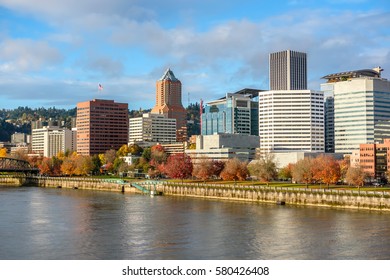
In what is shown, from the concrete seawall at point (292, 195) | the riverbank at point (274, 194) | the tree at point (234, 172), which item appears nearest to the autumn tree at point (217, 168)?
the tree at point (234, 172)

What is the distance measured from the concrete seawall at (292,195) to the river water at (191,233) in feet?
13.8

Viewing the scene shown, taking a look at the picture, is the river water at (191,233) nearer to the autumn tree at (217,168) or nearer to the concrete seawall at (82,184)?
the autumn tree at (217,168)

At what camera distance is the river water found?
186ft

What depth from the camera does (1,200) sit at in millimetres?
117188

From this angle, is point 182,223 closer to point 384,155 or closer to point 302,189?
point 302,189

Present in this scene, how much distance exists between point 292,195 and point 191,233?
4488 centimetres

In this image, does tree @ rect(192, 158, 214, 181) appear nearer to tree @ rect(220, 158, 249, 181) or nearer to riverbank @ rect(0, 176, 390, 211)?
tree @ rect(220, 158, 249, 181)

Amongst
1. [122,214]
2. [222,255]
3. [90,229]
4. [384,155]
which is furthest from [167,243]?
[384,155]

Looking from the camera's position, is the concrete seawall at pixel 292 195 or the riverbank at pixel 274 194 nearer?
the concrete seawall at pixel 292 195

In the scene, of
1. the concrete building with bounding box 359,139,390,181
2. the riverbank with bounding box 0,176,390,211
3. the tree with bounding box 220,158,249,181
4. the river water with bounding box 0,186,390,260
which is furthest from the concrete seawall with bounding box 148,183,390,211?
the concrete building with bounding box 359,139,390,181

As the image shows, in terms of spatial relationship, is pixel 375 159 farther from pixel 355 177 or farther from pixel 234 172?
pixel 355 177

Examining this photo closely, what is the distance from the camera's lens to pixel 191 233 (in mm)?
68438

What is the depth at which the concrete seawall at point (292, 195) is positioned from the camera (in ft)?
314

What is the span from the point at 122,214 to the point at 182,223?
15620mm
